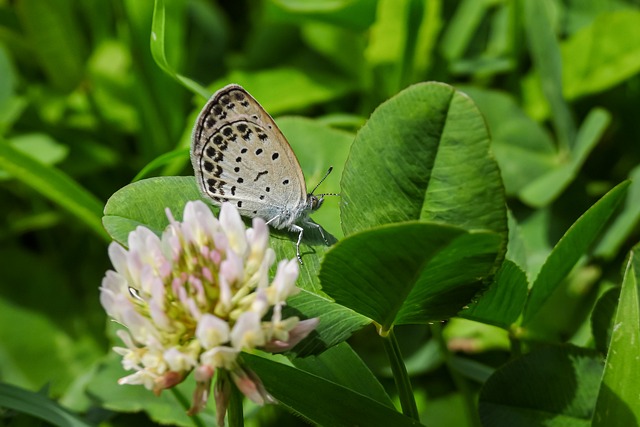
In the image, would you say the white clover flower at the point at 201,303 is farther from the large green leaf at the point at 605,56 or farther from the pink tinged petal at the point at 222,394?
the large green leaf at the point at 605,56

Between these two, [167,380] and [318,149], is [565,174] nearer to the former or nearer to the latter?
[318,149]

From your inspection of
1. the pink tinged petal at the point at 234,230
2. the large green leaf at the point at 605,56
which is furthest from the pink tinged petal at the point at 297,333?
the large green leaf at the point at 605,56

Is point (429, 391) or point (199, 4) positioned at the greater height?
point (199, 4)

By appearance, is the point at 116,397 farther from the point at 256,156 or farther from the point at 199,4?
the point at 199,4

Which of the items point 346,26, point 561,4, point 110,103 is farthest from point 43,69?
point 561,4

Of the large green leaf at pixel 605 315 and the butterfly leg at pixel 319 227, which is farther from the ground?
the butterfly leg at pixel 319 227

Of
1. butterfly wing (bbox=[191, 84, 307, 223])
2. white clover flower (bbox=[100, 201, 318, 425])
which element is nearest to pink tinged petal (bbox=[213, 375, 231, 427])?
white clover flower (bbox=[100, 201, 318, 425])

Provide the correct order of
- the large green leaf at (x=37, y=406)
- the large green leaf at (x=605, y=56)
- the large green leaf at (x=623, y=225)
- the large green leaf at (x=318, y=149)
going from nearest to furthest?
1. the large green leaf at (x=37, y=406)
2. the large green leaf at (x=318, y=149)
3. the large green leaf at (x=623, y=225)
4. the large green leaf at (x=605, y=56)
